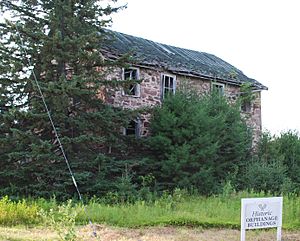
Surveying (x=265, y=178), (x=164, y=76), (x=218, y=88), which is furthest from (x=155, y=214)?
(x=218, y=88)

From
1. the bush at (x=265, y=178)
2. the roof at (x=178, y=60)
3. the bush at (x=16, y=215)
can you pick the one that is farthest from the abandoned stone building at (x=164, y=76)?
the bush at (x=16, y=215)

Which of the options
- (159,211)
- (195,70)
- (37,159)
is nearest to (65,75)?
(37,159)

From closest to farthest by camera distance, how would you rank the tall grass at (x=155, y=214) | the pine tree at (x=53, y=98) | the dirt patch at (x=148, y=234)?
the dirt patch at (x=148, y=234), the tall grass at (x=155, y=214), the pine tree at (x=53, y=98)

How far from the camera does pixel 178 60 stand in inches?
805

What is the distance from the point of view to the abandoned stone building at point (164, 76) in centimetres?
1766

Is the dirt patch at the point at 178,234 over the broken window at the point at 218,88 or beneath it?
beneath

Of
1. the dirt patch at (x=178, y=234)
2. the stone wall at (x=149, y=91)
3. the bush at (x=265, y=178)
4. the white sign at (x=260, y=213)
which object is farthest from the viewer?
the stone wall at (x=149, y=91)

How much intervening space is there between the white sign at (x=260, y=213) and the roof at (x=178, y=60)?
33.5 ft

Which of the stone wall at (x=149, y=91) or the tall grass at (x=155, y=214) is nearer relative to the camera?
the tall grass at (x=155, y=214)

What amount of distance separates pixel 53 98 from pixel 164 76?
685 cm

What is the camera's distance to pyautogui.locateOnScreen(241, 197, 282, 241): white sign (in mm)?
7559

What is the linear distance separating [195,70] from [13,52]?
8792 millimetres

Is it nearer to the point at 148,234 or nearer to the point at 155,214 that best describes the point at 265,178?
the point at 155,214

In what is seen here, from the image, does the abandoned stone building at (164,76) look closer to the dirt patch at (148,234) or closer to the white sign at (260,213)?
the dirt patch at (148,234)
